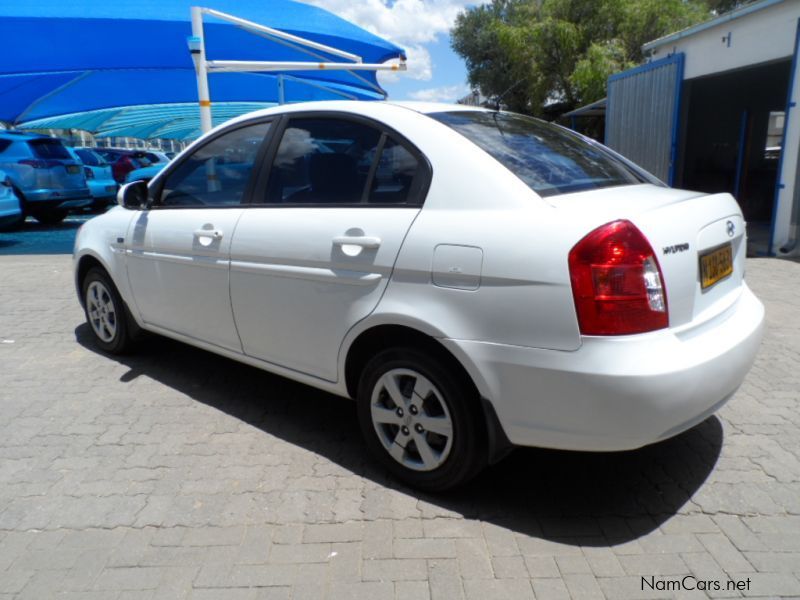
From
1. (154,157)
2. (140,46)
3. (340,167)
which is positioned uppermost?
(140,46)

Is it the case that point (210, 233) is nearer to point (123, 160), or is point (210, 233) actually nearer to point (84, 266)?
point (84, 266)

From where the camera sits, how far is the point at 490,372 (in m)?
2.43

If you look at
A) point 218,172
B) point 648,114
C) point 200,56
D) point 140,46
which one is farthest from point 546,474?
point 648,114

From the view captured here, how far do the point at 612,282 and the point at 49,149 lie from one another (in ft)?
43.7

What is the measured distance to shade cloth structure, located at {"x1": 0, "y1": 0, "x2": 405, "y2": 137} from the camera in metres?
9.09

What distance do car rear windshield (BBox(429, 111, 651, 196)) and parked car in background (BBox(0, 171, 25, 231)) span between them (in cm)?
1044

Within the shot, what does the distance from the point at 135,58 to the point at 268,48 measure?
7.09ft

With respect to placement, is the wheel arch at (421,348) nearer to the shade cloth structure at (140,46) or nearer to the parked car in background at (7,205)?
the shade cloth structure at (140,46)

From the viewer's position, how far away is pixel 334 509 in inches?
109

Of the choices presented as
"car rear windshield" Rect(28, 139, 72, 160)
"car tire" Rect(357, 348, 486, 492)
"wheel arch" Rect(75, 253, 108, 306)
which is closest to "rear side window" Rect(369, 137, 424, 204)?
"car tire" Rect(357, 348, 486, 492)

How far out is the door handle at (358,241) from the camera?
2.73 metres

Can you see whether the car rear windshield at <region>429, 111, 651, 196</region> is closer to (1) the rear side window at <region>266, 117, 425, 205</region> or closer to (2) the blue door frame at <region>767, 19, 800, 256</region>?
(1) the rear side window at <region>266, 117, 425, 205</region>

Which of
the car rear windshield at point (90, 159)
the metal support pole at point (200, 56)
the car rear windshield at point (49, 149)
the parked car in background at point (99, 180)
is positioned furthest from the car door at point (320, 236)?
the car rear windshield at point (90, 159)

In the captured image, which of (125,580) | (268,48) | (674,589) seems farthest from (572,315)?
(268,48)
